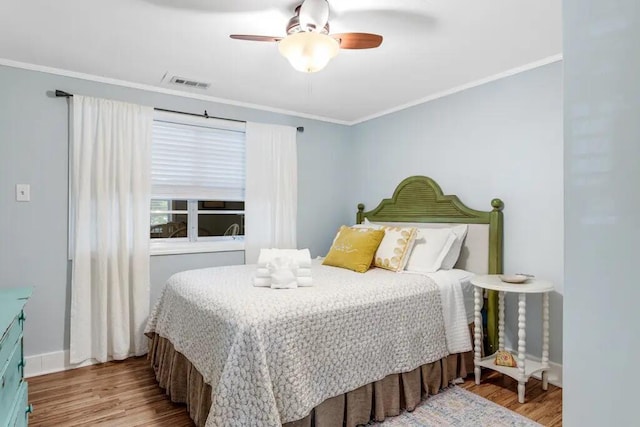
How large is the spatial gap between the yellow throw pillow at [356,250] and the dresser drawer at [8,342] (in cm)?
200

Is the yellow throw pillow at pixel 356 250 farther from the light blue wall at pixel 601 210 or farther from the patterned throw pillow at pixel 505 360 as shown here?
the light blue wall at pixel 601 210

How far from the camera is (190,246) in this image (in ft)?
11.1

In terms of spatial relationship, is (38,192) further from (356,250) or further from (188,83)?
(356,250)

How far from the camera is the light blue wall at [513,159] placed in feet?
8.39

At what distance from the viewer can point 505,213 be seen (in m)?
2.84

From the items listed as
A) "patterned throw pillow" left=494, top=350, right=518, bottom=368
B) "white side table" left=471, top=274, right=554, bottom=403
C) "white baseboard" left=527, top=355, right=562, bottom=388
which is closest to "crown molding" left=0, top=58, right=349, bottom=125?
"white side table" left=471, top=274, right=554, bottom=403

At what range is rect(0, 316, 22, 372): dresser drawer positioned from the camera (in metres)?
1.26

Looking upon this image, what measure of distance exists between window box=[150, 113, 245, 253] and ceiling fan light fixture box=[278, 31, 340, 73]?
180 centimetres

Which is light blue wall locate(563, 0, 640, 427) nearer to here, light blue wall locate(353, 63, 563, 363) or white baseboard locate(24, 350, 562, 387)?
light blue wall locate(353, 63, 563, 363)

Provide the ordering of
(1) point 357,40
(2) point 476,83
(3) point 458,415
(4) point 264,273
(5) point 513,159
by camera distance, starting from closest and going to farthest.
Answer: (1) point 357,40 < (3) point 458,415 < (4) point 264,273 < (5) point 513,159 < (2) point 476,83

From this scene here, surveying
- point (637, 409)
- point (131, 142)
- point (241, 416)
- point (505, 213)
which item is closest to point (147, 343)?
point (131, 142)

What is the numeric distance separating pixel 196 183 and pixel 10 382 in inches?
88.4

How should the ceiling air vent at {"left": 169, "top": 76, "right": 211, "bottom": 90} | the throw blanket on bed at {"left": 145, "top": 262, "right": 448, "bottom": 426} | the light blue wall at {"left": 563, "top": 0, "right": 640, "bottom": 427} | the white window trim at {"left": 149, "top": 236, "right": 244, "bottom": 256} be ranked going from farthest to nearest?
1. the white window trim at {"left": 149, "top": 236, "right": 244, "bottom": 256}
2. the ceiling air vent at {"left": 169, "top": 76, "right": 211, "bottom": 90}
3. the throw blanket on bed at {"left": 145, "top": 262, "right": 448, "bottom": 426}
4. the light blue wall at {"left": 563, "top": 0, "right": 640, "bottom": 427}

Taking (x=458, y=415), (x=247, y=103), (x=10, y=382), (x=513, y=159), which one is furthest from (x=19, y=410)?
(x=513, y=159)
